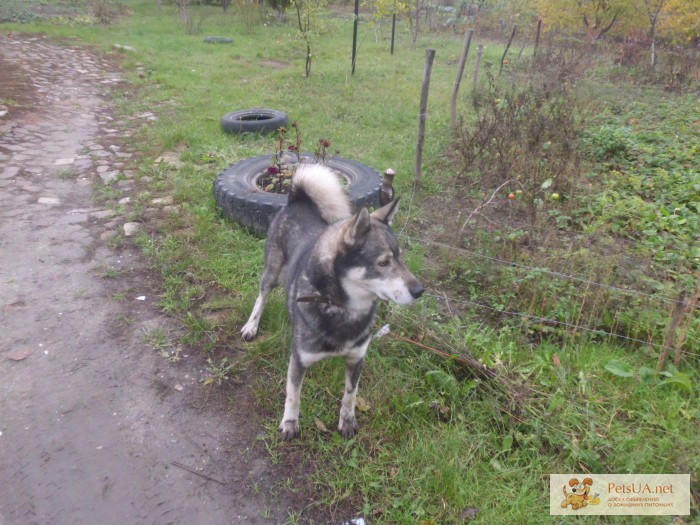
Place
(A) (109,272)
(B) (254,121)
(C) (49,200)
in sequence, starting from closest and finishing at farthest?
(A) (109,272), (C) (49,200), (B) (254,121)

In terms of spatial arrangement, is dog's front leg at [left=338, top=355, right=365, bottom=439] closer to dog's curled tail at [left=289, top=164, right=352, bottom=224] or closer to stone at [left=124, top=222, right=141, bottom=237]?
dog's curled tail at [left=289, top=164, right=352, bottom=224]

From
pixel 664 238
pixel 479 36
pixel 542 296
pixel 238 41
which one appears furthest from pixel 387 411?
pixel 479 36

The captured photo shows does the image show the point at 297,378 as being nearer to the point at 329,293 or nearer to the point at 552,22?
the point at 329,293

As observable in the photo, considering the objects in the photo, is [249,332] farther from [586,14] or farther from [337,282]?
[586,14]

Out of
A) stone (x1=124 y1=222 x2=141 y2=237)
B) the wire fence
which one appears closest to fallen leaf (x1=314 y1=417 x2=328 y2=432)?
the wire fence

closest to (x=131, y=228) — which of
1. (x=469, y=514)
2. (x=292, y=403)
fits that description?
(x=292, y=403)

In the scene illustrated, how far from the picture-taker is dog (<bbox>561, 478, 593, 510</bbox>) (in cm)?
210

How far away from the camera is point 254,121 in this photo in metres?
6.28

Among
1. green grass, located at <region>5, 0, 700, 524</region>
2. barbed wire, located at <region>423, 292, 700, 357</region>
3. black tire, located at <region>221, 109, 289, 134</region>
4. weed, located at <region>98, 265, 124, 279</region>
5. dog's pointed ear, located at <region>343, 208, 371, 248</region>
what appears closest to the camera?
dog's pointed ear, located at <region>343, 208, 371, 248</region>

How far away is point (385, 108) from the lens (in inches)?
313

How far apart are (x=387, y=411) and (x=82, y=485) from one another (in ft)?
5.50

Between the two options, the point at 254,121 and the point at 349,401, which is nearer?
the point at 349,401

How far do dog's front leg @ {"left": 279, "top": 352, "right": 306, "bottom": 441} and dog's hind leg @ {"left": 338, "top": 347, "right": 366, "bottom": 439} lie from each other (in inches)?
10.1

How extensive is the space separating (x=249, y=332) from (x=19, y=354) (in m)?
1.53
